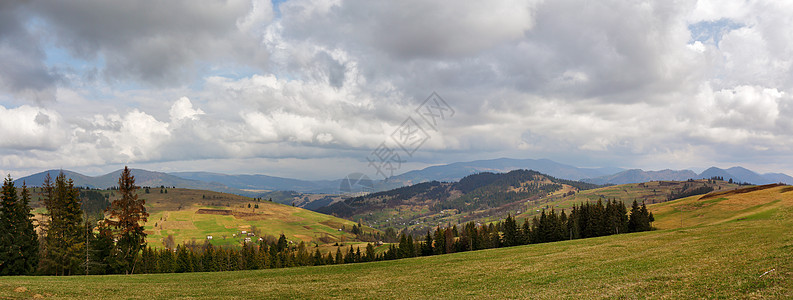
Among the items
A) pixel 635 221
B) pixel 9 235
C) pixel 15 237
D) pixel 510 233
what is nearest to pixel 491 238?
pixel 510 233

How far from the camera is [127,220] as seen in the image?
192ft

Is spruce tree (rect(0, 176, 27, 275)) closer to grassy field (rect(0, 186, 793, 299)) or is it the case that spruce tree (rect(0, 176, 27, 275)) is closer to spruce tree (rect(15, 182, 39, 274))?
spruce tree (rect(15, 182, 39, 274))

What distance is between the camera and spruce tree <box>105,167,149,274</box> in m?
58.1

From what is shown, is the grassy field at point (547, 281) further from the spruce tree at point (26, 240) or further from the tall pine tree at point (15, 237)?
the spruce tree at point (26, 240)

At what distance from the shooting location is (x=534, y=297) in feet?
78.6

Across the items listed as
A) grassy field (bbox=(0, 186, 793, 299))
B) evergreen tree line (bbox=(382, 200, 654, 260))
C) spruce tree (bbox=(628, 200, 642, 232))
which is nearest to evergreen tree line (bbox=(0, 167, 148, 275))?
grassy field (bbox=(0, 186, 793, 299))

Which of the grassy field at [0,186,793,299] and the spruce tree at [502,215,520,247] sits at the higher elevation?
the grassy field at [0,186,793,299]

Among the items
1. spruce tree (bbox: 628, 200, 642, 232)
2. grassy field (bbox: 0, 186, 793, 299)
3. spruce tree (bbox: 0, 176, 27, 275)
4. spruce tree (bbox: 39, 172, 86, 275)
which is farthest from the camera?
spruce tree (bbox: 628, 200, 642, 232)

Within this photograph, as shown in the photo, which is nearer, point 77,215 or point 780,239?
point 780,239

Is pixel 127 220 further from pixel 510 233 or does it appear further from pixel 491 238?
pixel 491 238

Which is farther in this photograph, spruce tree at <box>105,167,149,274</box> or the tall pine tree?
spruce tree at <box>105,167,149,274</box>

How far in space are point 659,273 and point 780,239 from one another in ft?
65.5

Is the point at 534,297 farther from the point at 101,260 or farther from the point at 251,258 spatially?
the point at 251,258

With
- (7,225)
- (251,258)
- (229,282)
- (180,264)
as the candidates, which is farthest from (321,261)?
(229,282)
